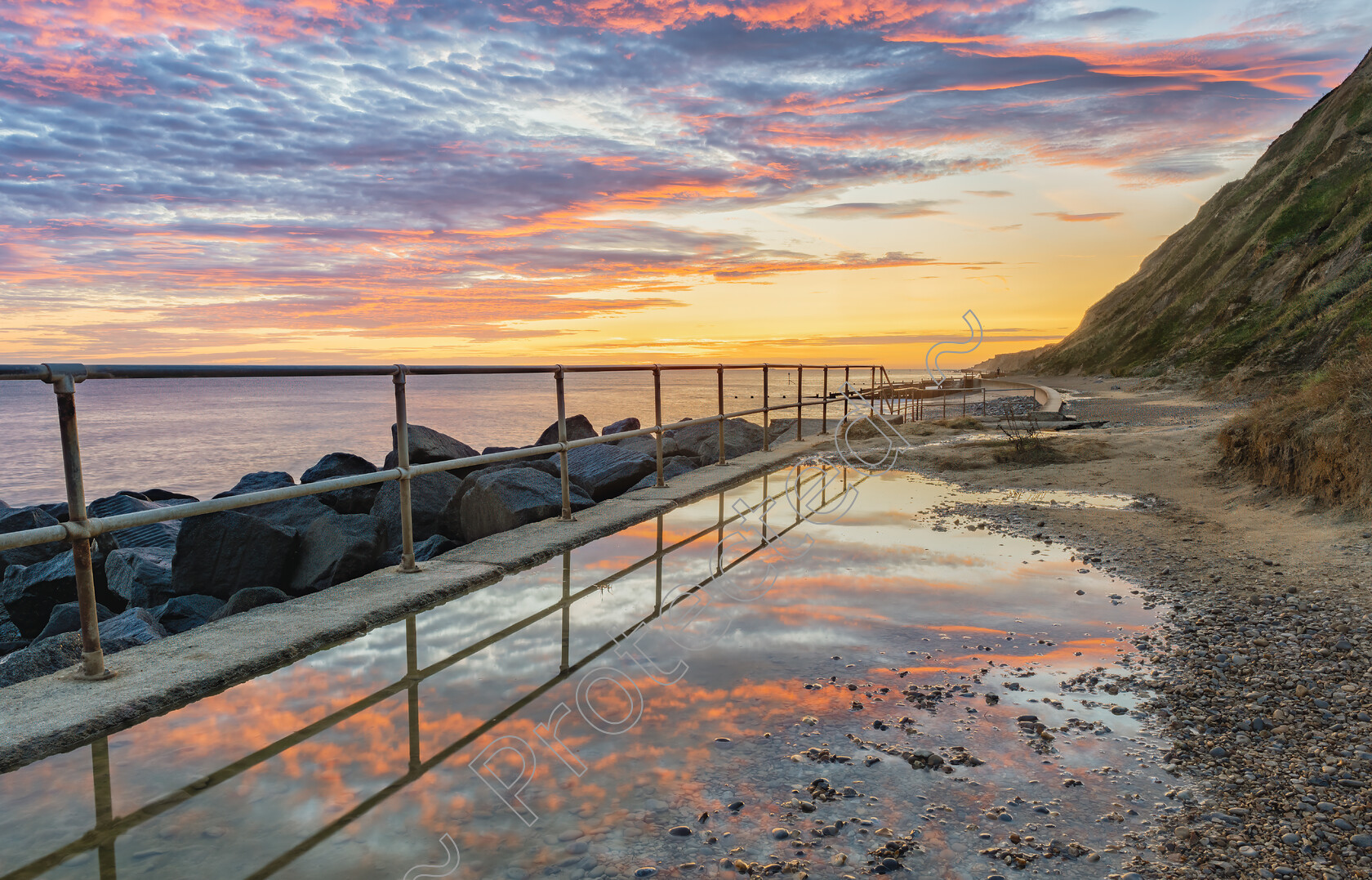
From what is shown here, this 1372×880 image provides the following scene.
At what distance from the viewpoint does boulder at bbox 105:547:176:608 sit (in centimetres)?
691

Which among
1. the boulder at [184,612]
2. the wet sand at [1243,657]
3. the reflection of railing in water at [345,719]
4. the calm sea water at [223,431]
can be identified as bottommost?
the calm sea water at [223,431]

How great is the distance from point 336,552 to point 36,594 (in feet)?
8.51

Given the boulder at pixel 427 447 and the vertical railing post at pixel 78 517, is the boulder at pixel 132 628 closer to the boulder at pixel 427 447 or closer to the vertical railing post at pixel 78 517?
the vertical railing post at pixel 78 517

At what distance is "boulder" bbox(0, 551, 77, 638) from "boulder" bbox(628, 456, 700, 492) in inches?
213

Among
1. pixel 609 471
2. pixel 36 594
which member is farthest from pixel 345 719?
pixel 609 471

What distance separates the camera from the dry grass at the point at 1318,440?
19.0 ft

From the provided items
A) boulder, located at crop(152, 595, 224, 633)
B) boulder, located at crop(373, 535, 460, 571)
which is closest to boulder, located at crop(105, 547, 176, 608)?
boulder, located at crop(152, 595, 224, 633)

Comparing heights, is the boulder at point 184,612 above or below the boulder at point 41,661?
below

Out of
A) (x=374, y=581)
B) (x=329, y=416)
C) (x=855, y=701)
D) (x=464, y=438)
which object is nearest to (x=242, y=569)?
(x=374, y=581)

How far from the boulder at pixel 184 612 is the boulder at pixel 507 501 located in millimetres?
2062

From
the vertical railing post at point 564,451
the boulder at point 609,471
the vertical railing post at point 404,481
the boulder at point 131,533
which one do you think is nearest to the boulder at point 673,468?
the boulder at point 609,471

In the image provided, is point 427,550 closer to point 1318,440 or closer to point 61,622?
point 61,622

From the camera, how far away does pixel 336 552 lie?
20.8 ft

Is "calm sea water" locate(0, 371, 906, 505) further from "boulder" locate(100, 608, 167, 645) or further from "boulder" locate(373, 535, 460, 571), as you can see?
"boulder" locate(100, 608, 167, 645)
